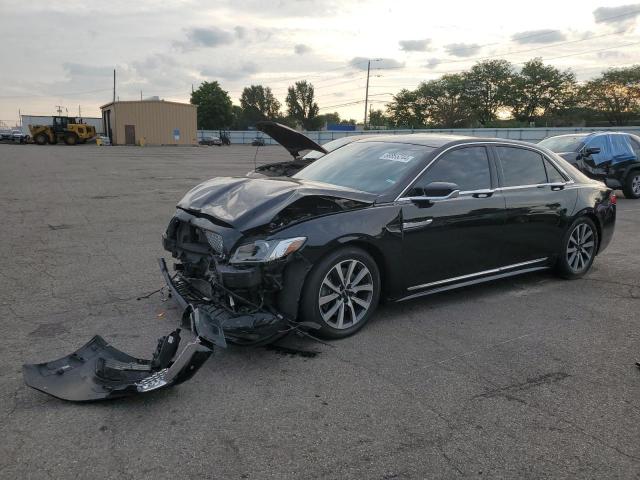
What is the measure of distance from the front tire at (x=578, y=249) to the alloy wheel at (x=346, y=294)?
2.83 metres

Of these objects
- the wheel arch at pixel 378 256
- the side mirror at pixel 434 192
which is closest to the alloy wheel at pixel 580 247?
the side mirror at pixel 434 192

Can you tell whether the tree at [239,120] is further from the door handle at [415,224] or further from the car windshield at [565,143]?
the door handle at [415,224]

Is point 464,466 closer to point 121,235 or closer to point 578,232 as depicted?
point 578,232

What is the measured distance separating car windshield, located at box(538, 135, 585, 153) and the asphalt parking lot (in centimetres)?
772

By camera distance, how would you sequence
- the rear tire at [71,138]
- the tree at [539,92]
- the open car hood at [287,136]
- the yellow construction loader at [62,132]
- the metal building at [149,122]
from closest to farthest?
→ the open car hood at [287,136] → the yellow construction loader at [62,132] → the rear tire at [71,138] → the metal building at [149,122] → the tree at [539,92]

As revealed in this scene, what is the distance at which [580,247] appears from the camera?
6.21 m

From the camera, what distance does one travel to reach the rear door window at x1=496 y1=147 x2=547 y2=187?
5.45m

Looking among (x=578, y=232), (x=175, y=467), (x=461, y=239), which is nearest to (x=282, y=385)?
(x=175, y=467)

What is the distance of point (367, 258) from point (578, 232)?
10.4 feet

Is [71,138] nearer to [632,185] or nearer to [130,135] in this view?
[130,135]

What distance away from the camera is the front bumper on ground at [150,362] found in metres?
3.19

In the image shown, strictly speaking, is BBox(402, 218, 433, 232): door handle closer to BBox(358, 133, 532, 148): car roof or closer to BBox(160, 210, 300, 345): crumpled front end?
BBox(358, 133, 532, 148): car roof

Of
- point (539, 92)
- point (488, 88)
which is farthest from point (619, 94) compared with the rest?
point (488, 88)

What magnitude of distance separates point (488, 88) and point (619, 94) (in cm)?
2299
